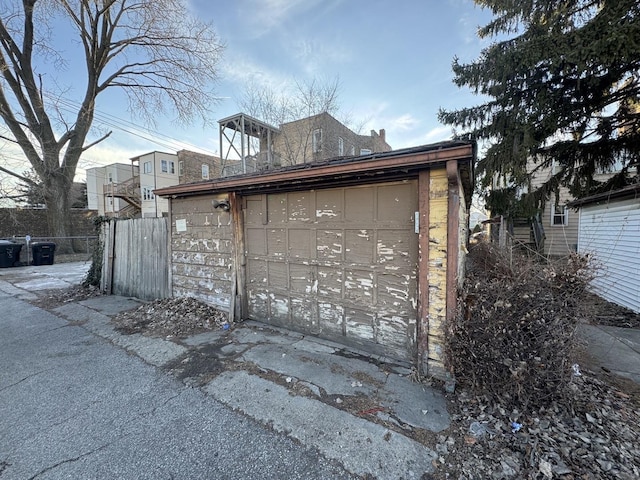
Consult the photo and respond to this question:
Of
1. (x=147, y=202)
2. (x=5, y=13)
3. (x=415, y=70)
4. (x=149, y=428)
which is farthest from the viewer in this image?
(x=147, y=202)

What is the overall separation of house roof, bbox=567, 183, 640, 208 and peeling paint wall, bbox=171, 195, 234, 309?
24.4ft

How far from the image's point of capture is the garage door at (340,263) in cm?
303

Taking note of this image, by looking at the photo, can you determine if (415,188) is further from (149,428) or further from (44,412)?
(44,412)

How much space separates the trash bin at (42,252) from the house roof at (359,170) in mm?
11632

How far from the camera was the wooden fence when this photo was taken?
5488 mm

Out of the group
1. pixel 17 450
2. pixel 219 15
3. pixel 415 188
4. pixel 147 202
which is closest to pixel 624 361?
pixel 415 188

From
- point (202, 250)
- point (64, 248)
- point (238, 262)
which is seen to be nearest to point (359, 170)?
point (238, 262)

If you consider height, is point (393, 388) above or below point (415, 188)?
below

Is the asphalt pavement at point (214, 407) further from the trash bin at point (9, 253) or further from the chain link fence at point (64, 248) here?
the chain link fence at point (64, 248)

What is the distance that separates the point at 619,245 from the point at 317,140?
11844 millimetres

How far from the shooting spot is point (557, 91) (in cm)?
516

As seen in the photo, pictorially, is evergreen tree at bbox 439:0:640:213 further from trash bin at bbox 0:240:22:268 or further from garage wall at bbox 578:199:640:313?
trash bin at bbox 0:240:22:268

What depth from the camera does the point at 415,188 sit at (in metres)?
2.90

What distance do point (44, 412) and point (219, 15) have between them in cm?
981
